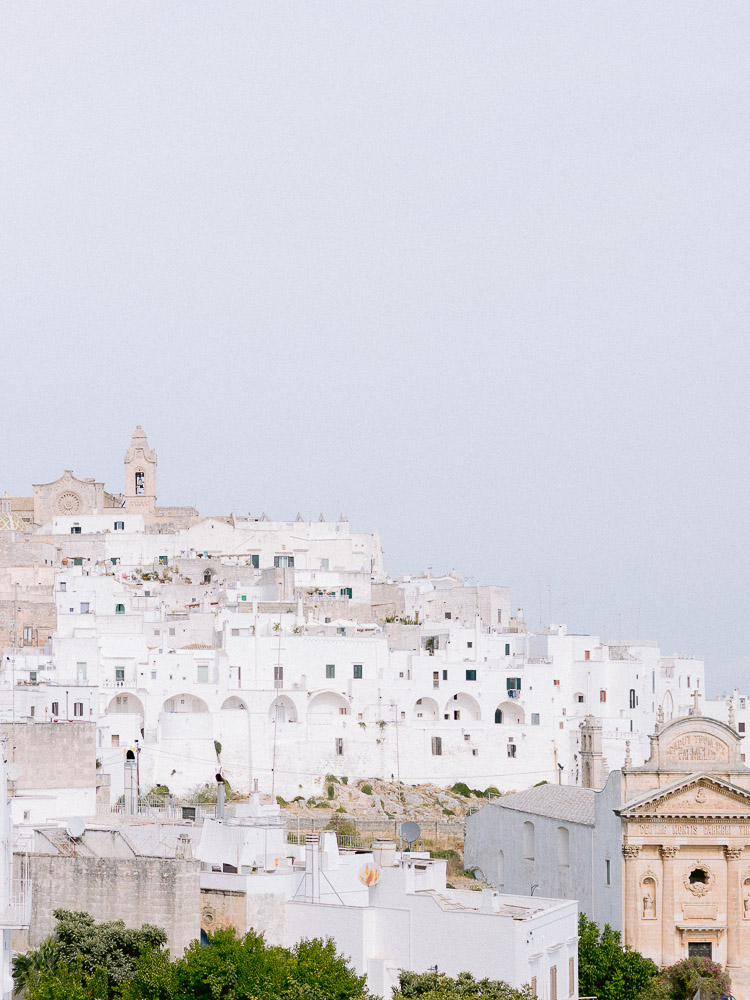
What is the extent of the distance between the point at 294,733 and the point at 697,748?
93.8 feet

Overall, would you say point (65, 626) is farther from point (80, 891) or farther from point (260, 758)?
point (80, 891)

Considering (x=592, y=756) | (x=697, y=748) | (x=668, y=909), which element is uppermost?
(x=697, y=748)

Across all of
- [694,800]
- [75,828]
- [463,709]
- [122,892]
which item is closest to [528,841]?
[694,800]

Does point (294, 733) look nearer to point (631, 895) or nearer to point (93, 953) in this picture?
point (631, 895)

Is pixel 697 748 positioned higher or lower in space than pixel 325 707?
lower

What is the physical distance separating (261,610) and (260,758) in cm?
1198

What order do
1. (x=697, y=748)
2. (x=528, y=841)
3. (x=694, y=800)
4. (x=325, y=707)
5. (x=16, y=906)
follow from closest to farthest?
(x=16, y=906) < (x=694, y=800) < (x=697, y=748) < (x=528, y=841) < (x=325, y=707)

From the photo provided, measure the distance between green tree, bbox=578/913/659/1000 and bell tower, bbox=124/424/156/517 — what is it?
2418 inches

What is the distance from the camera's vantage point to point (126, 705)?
235 feet

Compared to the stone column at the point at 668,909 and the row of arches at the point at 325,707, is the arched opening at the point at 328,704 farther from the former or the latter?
the stone column at the point at 668,909

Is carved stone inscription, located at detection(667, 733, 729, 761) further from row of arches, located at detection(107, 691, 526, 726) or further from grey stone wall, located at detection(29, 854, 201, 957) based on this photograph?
row of arches, located at detection(107, 691, 526, 726)

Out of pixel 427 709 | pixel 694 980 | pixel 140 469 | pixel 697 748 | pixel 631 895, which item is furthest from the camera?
pixel 140 469

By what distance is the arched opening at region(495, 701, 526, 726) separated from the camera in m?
76.9

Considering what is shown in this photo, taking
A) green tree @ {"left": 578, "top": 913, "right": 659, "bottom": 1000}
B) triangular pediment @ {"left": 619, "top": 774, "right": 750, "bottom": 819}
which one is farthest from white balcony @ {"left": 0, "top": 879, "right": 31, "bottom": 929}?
triangular pediment @ {"left": 619, "top": 774, "right": 750, "bottom": 819}
